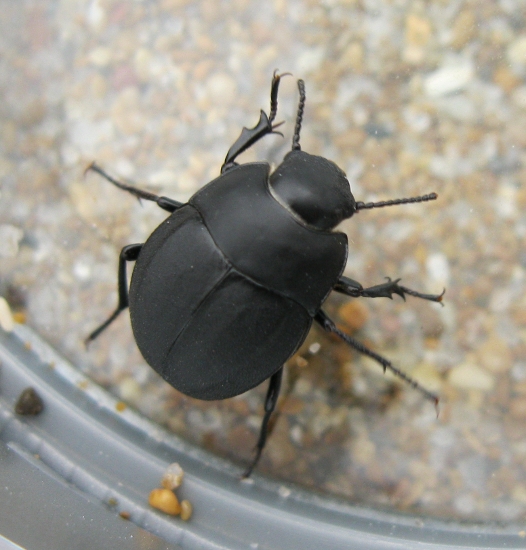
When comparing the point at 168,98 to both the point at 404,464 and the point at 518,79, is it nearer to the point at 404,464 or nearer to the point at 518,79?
the point at 518,79

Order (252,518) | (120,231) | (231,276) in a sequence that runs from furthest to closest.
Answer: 1. (120,231)
2. (252,518)
3. (231,276)

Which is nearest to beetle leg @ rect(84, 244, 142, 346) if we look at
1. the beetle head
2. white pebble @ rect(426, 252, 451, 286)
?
the beetle head

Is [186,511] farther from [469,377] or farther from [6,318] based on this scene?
[469,377]

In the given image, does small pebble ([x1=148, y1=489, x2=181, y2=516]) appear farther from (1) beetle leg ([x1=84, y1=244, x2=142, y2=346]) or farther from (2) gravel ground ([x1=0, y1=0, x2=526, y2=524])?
(1) beetle leg ([x1=84, y1=244, x2=142, y2=346])

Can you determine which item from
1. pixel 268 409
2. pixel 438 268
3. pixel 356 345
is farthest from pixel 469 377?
pixel 268 409

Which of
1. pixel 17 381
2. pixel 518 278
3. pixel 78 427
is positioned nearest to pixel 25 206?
pixel 17 381

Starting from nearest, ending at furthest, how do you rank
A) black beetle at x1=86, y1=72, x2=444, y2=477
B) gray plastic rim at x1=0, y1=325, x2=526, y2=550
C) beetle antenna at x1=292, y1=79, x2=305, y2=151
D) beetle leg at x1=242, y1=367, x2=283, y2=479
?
1. black beetle at x1=86, y1=72, x2=444, y2=477
2. beetle antenna at x1=292, y1=79, x2=305, y2=151
3. beetle leg at x1=242, y1=367, x2=283, y2=479
4. gray plastic rim at x1=0, y1=325, x2=526, y2=550
